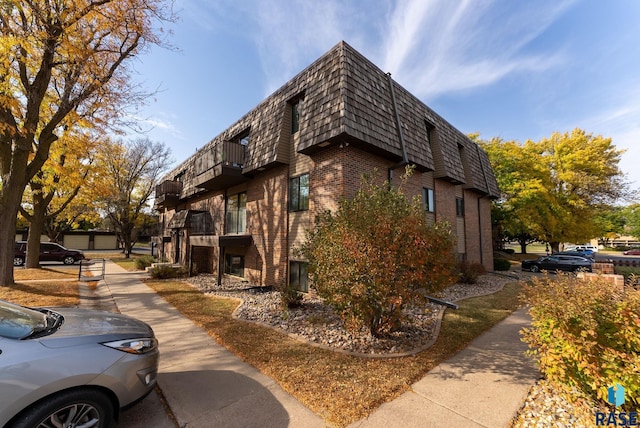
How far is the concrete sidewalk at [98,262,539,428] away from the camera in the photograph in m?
3.13

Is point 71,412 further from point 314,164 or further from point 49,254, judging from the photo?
point 49,254

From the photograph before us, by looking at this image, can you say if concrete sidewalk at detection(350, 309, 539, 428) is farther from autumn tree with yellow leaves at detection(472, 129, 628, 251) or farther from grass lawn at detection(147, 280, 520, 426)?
autumn tree with yellow leaves at detection(472, 129, 628, 251)

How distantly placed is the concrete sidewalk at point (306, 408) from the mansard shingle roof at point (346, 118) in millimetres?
6422

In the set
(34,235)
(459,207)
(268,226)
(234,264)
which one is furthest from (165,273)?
(459,207)

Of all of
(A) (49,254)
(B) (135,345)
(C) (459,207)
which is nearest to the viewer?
(B) (135,345)

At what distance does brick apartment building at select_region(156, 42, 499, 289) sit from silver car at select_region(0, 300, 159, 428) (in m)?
5.86

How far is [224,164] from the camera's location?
12.0 metres

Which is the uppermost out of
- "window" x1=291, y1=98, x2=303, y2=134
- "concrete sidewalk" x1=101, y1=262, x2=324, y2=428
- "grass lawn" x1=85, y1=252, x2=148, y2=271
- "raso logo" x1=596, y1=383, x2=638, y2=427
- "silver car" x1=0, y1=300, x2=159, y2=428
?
"window" x1=291, y1=98, x2=303, y2=134

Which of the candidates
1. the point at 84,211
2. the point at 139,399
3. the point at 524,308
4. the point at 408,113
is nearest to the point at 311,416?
the point at 139,399

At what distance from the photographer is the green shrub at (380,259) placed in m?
4.78

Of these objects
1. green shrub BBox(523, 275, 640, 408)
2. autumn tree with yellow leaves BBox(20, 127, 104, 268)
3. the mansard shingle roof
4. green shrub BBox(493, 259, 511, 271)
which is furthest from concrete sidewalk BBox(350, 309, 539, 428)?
autumn tree with yellow leaves BBox(20, 127, 104, 268)

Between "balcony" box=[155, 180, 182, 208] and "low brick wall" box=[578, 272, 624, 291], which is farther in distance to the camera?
"balcony" box=[155, 180, 182, 208]

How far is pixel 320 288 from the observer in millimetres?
5402

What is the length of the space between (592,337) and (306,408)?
3.52 metres
